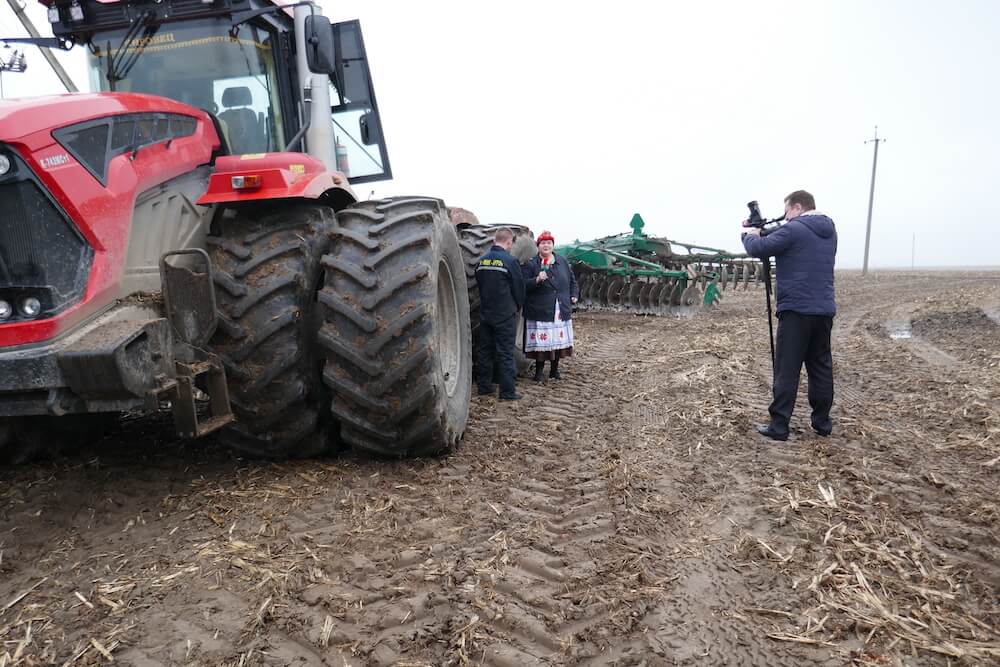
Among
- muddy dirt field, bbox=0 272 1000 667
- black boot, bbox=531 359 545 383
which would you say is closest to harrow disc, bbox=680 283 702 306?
black boot, bbox=531 359 545 383

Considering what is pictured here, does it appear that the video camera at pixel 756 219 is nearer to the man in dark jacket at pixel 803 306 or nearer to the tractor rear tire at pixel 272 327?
the man in dark jacket at pixel 803 306

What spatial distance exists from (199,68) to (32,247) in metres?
1.89

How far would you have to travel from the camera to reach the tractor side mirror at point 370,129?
5238 millimetres

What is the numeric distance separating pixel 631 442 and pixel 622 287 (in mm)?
8670

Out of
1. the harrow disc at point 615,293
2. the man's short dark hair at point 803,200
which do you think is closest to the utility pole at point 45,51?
the man's short dark hair at point 803,200

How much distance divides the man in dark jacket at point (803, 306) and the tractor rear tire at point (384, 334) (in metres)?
2.48

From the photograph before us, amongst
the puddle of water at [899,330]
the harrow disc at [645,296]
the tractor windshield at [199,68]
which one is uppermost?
the tractor windshield at [199,68]

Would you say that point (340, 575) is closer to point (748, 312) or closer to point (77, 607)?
point (77, 607)

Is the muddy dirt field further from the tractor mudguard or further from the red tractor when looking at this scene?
the tractor mudguard

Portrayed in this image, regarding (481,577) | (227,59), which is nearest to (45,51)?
(227,59)

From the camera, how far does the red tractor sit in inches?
107

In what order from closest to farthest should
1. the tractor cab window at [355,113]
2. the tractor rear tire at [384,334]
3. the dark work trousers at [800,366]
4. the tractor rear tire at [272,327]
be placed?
the tractor rear tire at [272,327] < the tractor rear tire at [384,334] < the dark work trousers at [800,366] < the tractor cab window at [355,113]

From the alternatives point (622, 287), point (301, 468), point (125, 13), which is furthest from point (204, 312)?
point (622, 287)

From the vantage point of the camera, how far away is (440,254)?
4.14 metres
